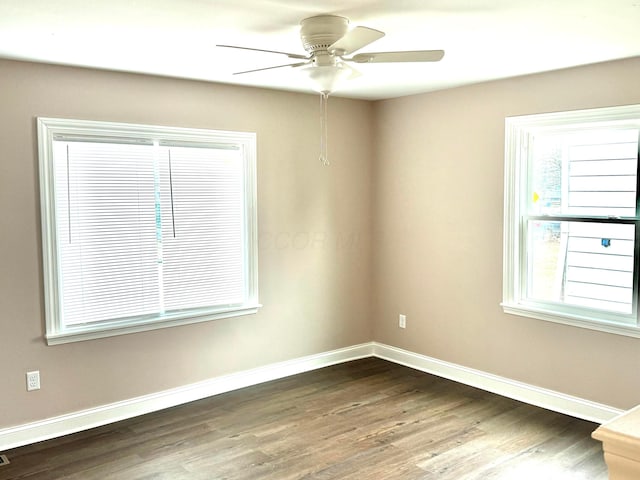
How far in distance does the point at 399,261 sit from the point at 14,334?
123 inches

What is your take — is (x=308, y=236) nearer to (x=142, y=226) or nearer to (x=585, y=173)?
(x=142, y=226)

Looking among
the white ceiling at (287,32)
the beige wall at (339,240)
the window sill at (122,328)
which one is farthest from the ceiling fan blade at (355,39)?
the window sill at (122,328)

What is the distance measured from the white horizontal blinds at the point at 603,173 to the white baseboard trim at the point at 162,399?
241cm

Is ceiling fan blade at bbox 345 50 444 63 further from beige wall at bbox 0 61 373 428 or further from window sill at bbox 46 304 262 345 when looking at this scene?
window sill at bbox 46 304 262 345

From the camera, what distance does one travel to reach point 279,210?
459 centimetres

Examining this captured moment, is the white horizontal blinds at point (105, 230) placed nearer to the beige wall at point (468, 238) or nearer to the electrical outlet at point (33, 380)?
the electrical outlet at point (33, 380)

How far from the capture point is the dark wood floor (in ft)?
10.2

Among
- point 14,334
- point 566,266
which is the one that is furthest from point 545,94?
point 14,334

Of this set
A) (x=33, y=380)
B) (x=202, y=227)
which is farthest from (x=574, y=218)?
(x=33, y=380)

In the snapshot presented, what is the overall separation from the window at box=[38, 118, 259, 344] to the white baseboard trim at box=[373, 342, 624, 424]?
1.50 m

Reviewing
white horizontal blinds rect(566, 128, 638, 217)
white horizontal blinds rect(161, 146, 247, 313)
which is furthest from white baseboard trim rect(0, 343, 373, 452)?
white horizontal blinds rect(566, 128, 638, 217)

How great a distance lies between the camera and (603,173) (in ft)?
12.1

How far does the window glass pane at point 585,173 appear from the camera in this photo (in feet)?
11.7

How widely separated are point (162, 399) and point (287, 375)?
111cm
